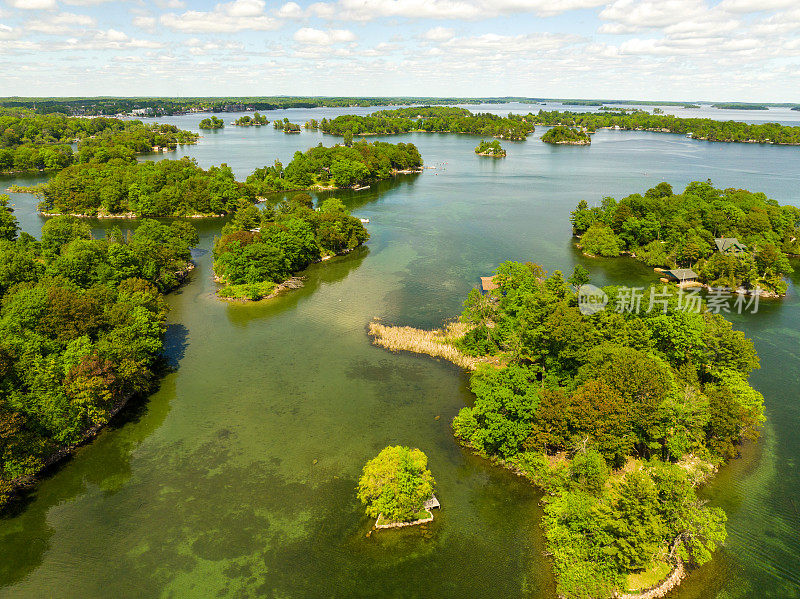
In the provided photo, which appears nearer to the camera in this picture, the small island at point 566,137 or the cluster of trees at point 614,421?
the cluster of trees at point 614,421

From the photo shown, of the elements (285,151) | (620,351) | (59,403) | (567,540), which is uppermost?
(285,151)

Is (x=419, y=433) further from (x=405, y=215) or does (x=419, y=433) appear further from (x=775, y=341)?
(x=405, y=215)

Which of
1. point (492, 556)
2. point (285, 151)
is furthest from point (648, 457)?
point (285, 151)

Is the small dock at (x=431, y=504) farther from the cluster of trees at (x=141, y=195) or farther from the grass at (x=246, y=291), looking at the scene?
the cluster of trees at (x=141, y=195)

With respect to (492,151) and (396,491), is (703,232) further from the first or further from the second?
(492,151)

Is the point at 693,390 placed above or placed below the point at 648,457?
above

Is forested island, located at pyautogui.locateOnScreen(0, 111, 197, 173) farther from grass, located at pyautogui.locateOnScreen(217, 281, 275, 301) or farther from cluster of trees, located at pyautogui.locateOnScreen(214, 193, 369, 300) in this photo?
grass, located at pyautogui.locateOnScreen(217, 281, 275, 301)

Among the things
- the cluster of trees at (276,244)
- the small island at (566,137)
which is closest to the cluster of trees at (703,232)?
the cluster of trees at (276,244)
